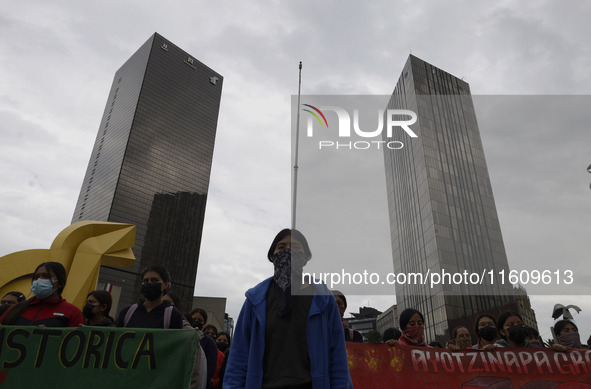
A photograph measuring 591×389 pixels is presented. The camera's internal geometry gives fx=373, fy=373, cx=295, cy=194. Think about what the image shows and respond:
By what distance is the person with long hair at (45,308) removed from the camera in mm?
3393

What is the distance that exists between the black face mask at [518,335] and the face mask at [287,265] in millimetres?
3536

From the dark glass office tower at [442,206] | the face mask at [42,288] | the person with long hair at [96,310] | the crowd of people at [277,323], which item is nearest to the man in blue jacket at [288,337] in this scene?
the crowd of people at [277,323]

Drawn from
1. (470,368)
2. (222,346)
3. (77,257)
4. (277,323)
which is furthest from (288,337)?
(77,257)

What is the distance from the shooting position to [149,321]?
134 inches

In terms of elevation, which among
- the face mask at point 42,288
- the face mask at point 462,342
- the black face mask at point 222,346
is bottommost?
the black face mask at point 222,346

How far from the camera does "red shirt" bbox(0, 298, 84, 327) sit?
3.41m

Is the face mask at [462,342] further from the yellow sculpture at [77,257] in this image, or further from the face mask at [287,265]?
the yellow sculpture at [77,257]

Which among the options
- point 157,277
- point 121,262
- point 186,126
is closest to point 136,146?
point 186,126

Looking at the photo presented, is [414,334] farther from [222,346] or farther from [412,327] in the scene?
[222,346]

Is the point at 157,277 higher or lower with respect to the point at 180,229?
lower

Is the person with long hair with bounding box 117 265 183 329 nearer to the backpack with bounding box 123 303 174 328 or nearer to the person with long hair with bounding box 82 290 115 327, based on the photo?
the backpack with bounding box 123 303 174 328

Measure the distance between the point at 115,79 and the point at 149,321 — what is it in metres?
133

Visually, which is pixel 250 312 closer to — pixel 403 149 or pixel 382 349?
pixel 382 349

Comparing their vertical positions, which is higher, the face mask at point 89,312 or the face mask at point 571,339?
the face mask at point 89,312
